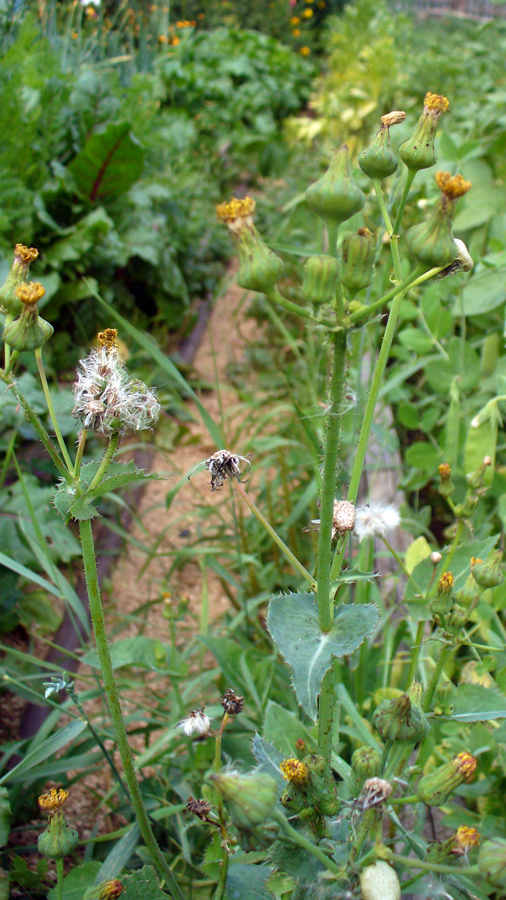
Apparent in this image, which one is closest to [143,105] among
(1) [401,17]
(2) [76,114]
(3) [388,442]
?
(2) [76,114]

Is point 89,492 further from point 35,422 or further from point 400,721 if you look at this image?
point 400,721

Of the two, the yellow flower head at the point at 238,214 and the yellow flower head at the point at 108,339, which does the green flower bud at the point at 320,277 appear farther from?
the yellow flower head at the point at 108,339

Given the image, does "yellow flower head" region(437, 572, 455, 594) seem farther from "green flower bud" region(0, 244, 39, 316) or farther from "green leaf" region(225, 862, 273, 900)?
"green flower bud" region(0, 244, 39, 316)

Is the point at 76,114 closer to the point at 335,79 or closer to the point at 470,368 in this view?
the point at 470,368

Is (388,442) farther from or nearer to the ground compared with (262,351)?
nearer to the ground

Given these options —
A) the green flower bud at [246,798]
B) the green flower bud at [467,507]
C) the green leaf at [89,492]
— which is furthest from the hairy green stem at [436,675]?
the green leaf at [89,492]

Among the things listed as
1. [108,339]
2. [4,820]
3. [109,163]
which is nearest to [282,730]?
[4,820]

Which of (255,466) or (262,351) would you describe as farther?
(262,351)

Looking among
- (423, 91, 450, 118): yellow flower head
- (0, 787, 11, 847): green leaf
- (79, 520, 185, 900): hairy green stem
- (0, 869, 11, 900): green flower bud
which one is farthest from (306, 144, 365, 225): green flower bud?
(0, 869, 11, 900): green flower bud
